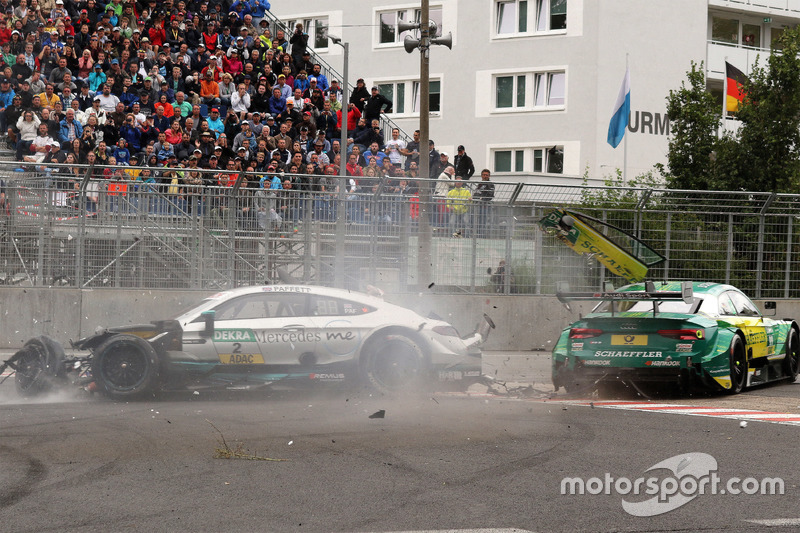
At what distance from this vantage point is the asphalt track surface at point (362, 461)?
5879 mm

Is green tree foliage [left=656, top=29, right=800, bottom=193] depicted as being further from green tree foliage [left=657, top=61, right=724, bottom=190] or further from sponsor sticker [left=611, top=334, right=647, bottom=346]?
sponsor sticker [left=611, top=334, right=647, bottom=346]

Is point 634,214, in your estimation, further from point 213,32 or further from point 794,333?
point 213,32

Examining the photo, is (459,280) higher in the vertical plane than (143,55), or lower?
lower

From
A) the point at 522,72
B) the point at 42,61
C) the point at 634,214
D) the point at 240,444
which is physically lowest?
the point at 240,444

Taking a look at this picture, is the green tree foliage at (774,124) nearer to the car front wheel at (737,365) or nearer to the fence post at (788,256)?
the fence post at (788,256)

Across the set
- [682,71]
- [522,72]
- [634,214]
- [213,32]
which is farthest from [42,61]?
[682,71]

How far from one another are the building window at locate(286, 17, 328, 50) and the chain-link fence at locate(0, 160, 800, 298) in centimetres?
3125

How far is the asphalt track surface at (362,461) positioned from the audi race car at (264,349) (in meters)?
0.25

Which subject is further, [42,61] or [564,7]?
[564,7]

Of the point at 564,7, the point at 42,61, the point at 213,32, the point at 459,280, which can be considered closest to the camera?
the point at 459,280

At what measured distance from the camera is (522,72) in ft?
136

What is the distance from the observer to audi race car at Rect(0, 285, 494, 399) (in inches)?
427

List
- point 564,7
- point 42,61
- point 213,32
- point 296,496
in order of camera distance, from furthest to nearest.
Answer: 1. point 564,7
2. point 213,32
3. point 42,61
4. point 296,496

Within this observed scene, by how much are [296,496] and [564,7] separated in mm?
36720
